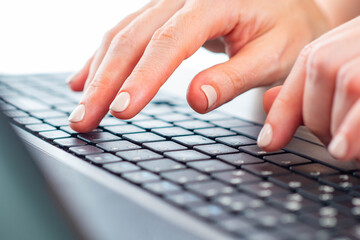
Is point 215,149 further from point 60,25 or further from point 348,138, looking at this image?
point 60,25

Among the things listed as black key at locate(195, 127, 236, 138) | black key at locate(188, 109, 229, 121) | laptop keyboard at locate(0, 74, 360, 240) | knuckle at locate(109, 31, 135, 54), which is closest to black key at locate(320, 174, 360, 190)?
laptop keyboard at locate(0, 74, 360, 240)

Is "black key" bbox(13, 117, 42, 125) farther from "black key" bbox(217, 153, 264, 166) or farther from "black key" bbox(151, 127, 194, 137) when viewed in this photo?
"black key" bbox(217, 153, 264, 166)

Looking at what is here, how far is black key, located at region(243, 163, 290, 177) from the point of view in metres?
0.50

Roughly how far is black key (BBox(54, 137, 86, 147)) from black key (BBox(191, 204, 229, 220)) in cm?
26

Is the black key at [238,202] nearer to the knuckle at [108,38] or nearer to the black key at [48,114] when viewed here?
the black key at [48,114]

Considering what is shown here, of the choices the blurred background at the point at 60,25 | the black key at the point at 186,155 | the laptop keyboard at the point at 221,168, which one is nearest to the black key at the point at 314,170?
the laptop keyboard at the point at 221,168

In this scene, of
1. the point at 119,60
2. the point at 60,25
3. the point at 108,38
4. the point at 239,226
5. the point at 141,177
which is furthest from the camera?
the point at 60,25

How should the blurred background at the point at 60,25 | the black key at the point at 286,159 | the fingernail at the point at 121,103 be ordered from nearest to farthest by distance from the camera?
the black key at the point at 286,159 < the fingernail at the point at 121,103 < the blurred background at the point at 60,25

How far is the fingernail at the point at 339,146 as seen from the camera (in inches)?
17.5

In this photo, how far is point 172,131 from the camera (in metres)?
0.69

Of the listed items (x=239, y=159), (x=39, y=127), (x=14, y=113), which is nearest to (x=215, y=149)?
(x=239, y=159)

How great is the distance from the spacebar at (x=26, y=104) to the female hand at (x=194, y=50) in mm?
92

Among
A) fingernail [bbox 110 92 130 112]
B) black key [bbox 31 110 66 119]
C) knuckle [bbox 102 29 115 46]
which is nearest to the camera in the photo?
fingernail [bbox 110 92 130 112]

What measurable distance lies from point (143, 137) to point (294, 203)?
0.91 feet
